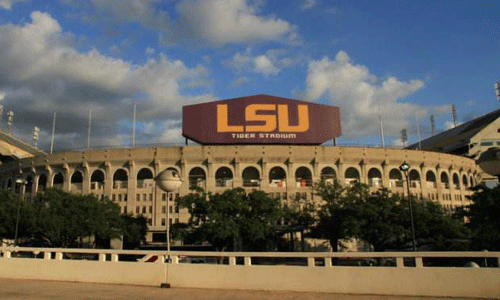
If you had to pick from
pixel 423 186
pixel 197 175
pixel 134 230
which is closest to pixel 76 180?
pixel 134 230

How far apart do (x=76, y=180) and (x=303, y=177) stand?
4033cm

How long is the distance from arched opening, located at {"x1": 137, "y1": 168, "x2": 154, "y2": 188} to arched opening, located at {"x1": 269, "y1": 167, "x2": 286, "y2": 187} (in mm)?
20130

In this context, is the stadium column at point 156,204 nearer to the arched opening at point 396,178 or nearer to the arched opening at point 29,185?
the arched opening at point 29,185

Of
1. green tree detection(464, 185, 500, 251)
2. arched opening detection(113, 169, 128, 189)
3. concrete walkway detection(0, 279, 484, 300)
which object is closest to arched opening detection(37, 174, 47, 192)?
arched opening detection(113, 169, 128, 189)

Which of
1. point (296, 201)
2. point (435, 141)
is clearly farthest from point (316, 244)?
point (435, 141)

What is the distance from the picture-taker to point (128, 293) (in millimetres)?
15016

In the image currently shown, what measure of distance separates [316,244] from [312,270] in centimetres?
5374

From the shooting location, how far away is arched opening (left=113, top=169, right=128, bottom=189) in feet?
237

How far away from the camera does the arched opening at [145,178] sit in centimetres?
7175

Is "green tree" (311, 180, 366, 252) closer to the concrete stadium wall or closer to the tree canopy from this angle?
the concrete stadium wall

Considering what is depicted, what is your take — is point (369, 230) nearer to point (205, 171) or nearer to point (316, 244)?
point (316, 244)

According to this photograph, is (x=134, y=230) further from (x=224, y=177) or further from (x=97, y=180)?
(x=224, y=177)

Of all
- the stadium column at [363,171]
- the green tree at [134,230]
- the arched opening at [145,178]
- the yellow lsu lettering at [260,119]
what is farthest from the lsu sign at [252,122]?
the green tree at [134,230]

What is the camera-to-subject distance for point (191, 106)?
71312 mm
